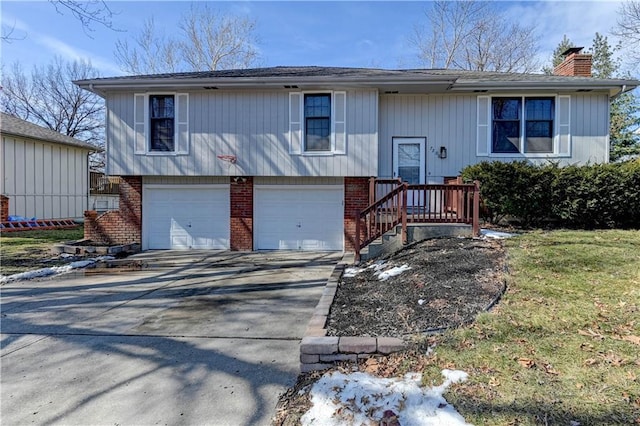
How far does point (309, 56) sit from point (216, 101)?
939 cm

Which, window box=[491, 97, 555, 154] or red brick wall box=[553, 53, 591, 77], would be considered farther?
red brick wall box=[553, 53, 591, 77]

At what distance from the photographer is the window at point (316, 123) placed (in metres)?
10.1

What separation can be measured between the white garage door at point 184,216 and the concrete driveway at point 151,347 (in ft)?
11.5

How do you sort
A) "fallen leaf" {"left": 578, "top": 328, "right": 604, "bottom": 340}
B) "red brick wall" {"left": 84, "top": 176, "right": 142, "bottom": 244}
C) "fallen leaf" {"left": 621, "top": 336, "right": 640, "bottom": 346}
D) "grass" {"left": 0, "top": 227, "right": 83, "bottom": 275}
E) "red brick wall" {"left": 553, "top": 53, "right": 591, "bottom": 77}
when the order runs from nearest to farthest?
"fallen leaf" {"left": 621, "top": 336, "right": 640, "bottom": 346}, "fallen leaf" {"left": 578, "top": 328, "right": 604, "bottom": 340}, "grass" {"left": 0, "top": 227, "right": 83, "bottom": 275}, "red brick wall" {"left": 84, "top": 176, "right": 142, "bottom": 244}, "red brick wall" {"left": 553, "top": 53, "right": 591, "bottom": 77}

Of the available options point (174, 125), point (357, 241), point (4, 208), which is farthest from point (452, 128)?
point (4, 208)

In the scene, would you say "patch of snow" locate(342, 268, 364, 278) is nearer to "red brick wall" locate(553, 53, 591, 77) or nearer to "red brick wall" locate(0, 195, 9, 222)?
"red brick wall" locate(553, 53, 591, 77)

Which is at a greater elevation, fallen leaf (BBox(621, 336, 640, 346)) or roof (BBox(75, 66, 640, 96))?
roof (BBox(75, 66, 640, 96))

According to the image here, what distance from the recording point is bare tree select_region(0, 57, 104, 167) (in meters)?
29.0

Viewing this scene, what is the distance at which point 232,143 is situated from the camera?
10.3 m

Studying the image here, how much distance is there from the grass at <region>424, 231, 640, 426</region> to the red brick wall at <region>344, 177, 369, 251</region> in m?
5.54

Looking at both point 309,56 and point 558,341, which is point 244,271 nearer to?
point 558,341

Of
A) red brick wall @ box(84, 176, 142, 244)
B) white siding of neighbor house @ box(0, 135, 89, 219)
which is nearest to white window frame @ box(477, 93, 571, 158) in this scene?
red brick wall @ box(84, 176, 142, 244)

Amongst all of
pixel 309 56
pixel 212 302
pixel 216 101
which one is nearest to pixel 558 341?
pixel 212 302

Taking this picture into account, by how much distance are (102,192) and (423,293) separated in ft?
76.0
